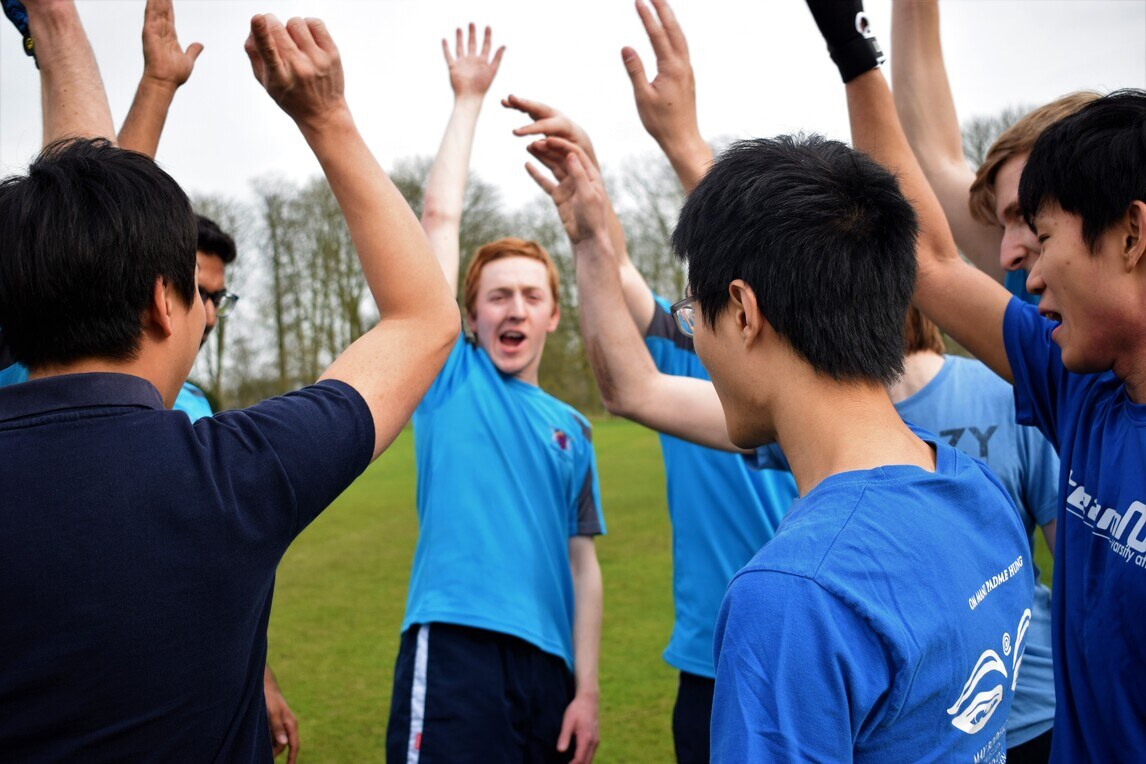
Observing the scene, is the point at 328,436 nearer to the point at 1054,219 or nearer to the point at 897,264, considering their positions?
the point at 897,264

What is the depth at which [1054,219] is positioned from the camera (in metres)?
2.02

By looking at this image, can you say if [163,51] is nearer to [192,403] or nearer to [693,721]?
[192,403]

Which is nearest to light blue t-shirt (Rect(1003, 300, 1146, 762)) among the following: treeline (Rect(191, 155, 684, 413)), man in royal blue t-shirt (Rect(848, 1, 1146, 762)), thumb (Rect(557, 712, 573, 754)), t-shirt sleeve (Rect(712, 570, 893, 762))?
man in royal blue t-shirt (Rect(848, 1, 1146, 762))

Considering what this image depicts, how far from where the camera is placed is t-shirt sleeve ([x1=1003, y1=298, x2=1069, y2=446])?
2.31 metres

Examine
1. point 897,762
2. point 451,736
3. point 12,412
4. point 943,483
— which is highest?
point 12,412

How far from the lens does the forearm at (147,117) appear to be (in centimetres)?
271

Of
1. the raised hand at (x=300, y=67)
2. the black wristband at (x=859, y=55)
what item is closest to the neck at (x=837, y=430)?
the raised hand at (x=300, y=67)

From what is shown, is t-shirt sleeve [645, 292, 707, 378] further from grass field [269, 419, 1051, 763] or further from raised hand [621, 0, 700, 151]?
grass field [269, 419, 1051, 763]

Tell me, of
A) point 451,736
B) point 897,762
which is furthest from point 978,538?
point 451,736

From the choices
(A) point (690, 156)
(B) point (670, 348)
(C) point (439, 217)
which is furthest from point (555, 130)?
(B) point (670, 348)

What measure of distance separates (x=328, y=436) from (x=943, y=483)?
1090mm

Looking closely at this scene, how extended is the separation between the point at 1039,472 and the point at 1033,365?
35.3 inches

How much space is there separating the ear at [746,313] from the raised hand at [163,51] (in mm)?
1969

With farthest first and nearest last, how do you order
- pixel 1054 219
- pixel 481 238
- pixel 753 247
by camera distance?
1. pixel 481 238
2. pixel 1054 219
3. pixel 753 247
